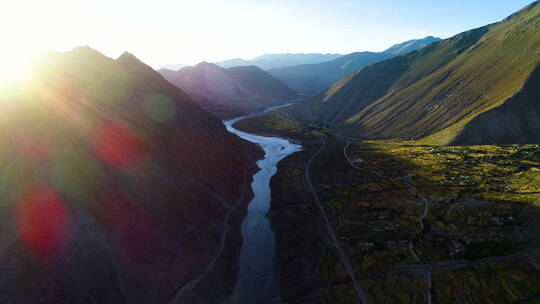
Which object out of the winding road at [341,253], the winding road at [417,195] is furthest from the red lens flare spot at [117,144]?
the winding road at [417,195]

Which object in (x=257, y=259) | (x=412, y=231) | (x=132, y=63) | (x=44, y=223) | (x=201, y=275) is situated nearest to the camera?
(x=44, y=223)

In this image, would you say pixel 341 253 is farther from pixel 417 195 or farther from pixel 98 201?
pixel 98 201

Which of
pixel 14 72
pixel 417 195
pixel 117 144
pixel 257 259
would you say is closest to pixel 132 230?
pixel 117 144

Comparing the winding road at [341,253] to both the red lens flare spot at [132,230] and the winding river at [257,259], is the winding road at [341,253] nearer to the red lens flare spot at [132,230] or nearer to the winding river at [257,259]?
the winding river at [257,259]

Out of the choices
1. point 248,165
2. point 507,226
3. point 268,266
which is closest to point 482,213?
point 507,226

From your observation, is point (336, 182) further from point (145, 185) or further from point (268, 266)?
point (145, 185)

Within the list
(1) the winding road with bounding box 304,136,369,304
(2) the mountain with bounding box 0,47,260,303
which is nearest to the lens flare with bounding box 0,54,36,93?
(2) the mountain with bounding box 0,47,260,303
